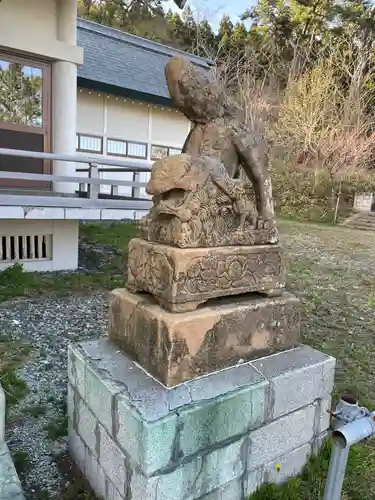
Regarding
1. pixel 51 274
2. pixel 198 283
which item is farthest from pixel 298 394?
pixel 51 274

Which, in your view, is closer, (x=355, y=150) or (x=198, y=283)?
(x=198, y=283)

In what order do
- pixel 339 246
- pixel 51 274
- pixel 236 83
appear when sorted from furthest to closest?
pixel 236 83
pixel 339 246
pixel 51 274

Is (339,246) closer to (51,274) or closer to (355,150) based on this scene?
(355,150)

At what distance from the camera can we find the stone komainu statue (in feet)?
6.54

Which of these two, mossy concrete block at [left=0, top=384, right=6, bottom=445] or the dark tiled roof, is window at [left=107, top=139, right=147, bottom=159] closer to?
the dark tiled roof

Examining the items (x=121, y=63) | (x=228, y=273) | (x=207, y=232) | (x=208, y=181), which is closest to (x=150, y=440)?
(x=228, y=273)

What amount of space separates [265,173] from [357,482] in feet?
6.26

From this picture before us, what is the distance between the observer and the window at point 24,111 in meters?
6.36

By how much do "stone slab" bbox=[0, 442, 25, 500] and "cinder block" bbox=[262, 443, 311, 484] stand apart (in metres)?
1.28

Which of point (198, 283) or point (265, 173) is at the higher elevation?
point (265, 173)

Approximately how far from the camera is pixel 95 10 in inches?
795

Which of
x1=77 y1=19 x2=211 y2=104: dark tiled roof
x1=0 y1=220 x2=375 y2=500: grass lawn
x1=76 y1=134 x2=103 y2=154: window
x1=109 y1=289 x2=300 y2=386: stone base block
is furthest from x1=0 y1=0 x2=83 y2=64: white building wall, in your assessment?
x1=109 y1=289 x2=300 y2=386: stone base block

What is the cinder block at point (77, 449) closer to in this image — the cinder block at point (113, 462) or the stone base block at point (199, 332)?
the cinder block at point (113, 462)

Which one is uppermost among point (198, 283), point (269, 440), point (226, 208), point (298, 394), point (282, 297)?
point (226, 208)
